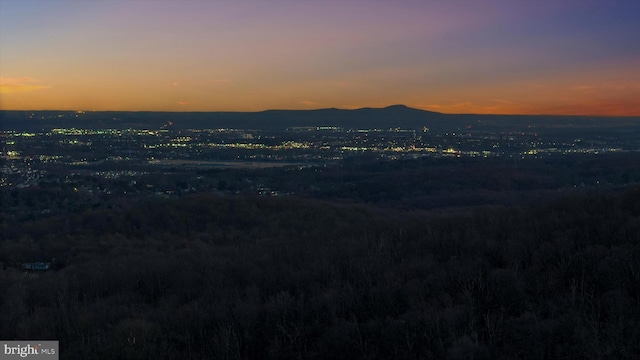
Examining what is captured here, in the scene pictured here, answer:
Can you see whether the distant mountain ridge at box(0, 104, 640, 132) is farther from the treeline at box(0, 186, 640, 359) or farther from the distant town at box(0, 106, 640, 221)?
the treeline at box(0, 186, 640, 359)

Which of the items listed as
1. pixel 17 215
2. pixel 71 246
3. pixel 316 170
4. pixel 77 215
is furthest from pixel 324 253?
pixel 316 170

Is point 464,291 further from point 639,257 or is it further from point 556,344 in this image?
point 639,257

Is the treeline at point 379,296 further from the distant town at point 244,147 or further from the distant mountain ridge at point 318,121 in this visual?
the distant mountain ridge at point 318,121

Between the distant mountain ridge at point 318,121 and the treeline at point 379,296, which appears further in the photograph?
the distant mountain ridge at point 318,121

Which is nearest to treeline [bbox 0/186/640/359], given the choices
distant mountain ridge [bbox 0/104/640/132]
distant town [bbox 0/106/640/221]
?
distant town [bbox 0/106/640/221]

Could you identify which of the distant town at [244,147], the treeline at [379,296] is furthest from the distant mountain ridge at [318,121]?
the treeline at [379,296]

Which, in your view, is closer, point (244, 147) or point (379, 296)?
point (379, 296)

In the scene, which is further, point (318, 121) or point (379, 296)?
point (318, 121)

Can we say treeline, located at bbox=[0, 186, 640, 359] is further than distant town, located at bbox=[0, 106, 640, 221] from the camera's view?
Result: No
